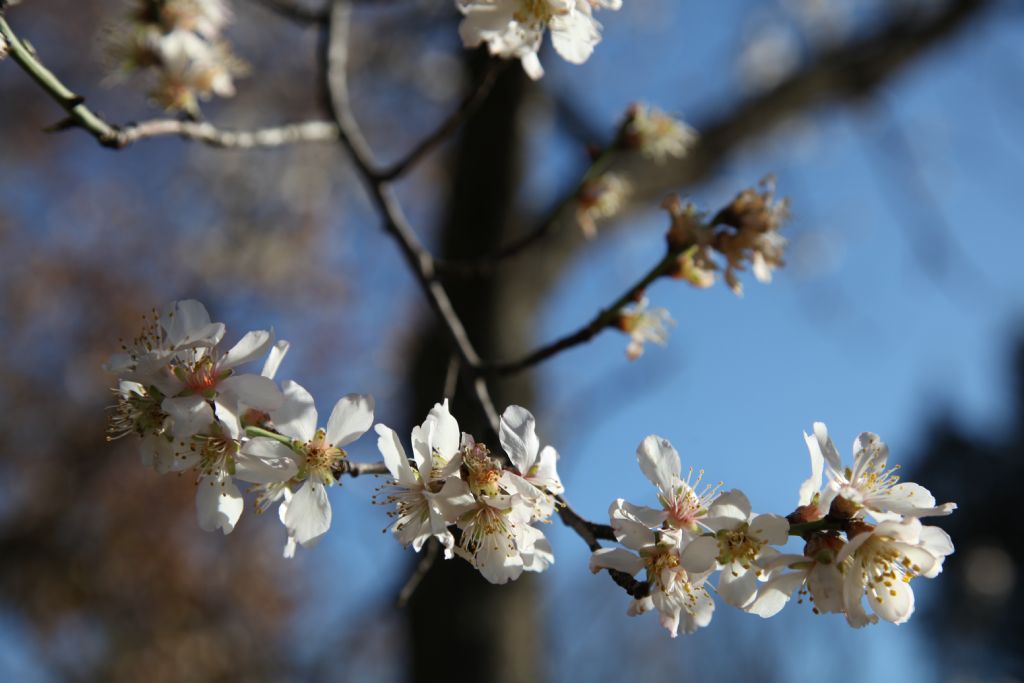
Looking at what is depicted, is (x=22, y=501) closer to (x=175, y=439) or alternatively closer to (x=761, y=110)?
(x=761, y=110)

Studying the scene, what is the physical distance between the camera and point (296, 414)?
840mm

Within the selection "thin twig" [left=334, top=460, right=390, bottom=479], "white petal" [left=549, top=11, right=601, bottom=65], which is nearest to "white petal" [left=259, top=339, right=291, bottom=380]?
"thin twig" [left=334, top=460, right=390, bottom=479]

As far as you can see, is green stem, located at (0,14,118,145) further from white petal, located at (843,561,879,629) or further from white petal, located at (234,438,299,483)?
white petal, located at (843,561,879,629)

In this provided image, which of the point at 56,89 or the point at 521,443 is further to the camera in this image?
the point at 56,89

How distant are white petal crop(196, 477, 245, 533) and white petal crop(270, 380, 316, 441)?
0.11 m

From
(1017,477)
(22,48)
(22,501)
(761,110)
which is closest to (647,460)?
(22,48)

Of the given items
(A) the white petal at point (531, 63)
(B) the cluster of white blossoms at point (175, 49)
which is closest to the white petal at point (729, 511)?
(A) the white petal at point (531, 63)

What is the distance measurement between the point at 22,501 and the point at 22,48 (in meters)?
6.11

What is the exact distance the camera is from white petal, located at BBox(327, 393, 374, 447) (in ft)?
2.94

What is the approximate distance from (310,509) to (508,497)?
228 millimetres

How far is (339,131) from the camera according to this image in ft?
5.41

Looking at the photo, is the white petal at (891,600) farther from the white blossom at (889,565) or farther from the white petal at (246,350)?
the white petal at (246,350)

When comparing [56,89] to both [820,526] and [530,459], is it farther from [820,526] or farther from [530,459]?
[820,526]

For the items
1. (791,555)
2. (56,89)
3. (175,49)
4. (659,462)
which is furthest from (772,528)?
(175,49)
